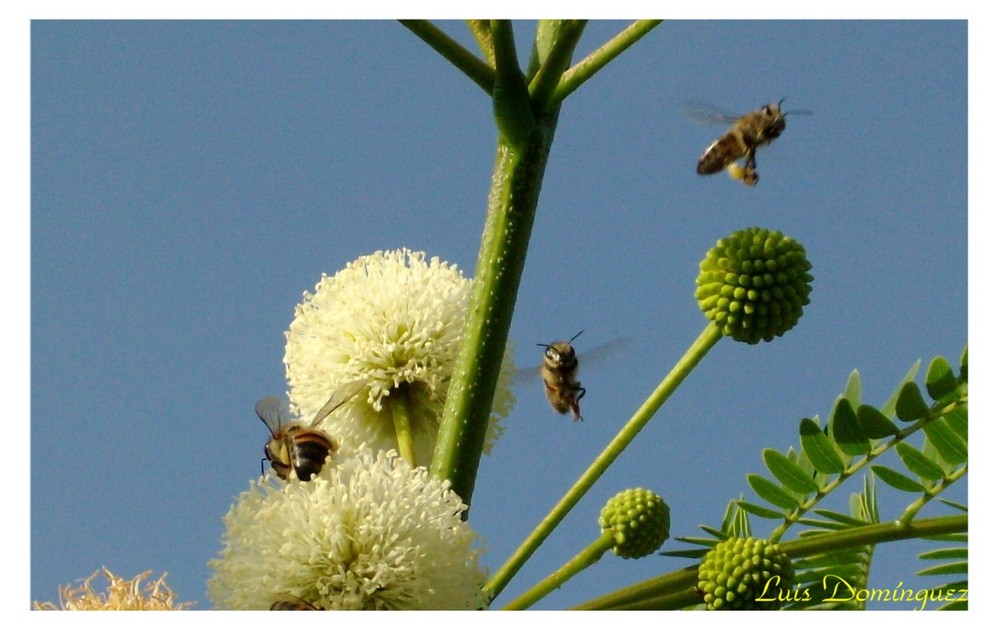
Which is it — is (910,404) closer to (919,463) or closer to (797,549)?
(919,463)

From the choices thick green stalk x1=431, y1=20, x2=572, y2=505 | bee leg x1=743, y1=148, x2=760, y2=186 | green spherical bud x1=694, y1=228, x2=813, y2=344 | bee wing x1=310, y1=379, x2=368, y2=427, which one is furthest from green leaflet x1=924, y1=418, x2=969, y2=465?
bee leg x1=743, y1=148, x2=760, y2=186

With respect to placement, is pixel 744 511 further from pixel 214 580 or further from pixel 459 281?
pixel 214 580

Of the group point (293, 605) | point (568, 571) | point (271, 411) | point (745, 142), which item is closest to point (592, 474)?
point (568, 571)

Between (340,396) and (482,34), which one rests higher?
(482,34)

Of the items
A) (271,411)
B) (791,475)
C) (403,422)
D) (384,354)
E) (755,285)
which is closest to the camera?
(755,285)

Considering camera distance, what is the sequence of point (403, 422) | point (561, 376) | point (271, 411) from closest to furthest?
point (403, 422) < point (271, 411) < point (561, 376)

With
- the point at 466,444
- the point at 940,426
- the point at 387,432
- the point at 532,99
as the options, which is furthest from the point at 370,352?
the point at 940,426

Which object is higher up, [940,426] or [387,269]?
[387,269]
